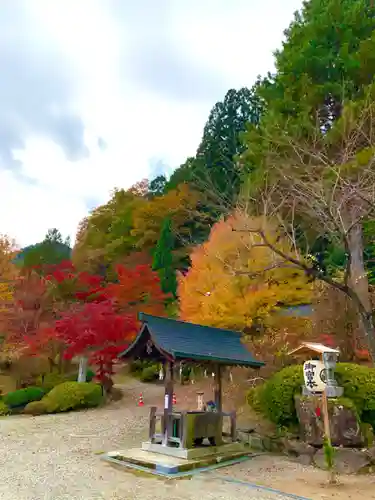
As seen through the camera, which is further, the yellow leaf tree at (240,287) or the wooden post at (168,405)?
the yellow leaf tree at (240,287)

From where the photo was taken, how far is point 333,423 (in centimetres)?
903

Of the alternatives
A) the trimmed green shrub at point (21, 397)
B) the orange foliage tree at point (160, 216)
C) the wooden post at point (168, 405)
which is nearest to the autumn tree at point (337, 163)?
the wooden post at point (168, 405)

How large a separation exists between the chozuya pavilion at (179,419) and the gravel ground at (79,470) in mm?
772

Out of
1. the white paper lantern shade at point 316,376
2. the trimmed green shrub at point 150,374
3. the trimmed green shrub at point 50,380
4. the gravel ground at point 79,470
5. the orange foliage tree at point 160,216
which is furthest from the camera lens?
the orange foliage tree at point 160,216

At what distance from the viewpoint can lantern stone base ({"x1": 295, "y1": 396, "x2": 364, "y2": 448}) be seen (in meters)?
8.90

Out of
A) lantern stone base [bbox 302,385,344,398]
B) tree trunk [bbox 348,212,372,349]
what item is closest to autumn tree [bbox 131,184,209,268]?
tree trunk [bbox 348,212,372,349]

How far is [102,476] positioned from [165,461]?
1465mm

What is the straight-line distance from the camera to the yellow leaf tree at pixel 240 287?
46.3 ft

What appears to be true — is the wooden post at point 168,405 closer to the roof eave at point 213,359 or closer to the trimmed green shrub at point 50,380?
the roof eave at point 213,359

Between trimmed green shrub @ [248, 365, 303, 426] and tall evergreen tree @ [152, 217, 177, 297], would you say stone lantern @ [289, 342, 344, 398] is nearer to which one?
trimmed green shrub @ [248, 365, 303, 426]

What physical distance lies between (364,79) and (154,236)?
18133mm

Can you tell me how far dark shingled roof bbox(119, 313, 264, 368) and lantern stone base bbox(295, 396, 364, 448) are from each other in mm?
1900

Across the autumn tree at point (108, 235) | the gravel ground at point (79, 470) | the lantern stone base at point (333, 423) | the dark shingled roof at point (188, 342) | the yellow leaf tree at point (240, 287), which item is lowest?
the gravel ground at point (79, 470)

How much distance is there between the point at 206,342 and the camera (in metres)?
10.5
